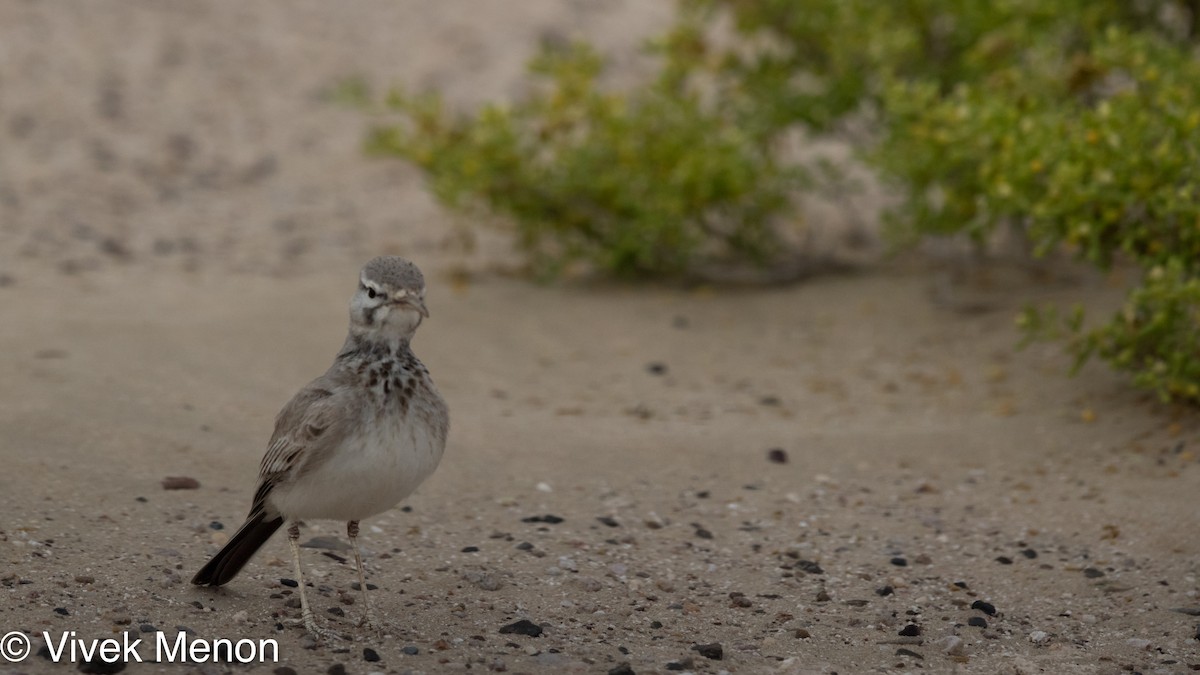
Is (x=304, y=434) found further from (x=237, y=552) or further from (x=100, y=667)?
(x=100, y=667)

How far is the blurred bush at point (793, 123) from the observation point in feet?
28.7

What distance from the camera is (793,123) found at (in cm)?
1132

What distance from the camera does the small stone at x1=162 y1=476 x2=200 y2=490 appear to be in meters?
6.71

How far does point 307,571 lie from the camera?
239 inches

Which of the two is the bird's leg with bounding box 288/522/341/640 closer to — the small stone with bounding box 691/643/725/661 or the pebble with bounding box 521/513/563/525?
the small stone with bounding box 691/643/725/661

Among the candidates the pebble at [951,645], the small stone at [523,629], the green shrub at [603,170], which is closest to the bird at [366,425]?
the small stone at [523,629]

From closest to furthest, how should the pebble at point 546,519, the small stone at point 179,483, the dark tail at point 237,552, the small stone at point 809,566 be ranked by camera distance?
the dark tail at point 237,552 → the small stone at point 809,566 → the small stone at point 179,483 → the pebble at point 546,519

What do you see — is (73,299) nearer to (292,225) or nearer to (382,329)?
(292,225)

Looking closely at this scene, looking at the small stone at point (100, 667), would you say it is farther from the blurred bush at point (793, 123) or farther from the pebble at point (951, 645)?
the blurred bush at point (793, 123)

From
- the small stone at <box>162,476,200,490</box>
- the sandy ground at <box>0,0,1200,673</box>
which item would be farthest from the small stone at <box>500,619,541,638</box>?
the small stone at <box>162,476,200,490</box>

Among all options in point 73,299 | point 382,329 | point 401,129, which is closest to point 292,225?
point 401,129

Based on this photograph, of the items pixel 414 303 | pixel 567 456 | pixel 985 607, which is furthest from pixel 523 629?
pixel 567 456

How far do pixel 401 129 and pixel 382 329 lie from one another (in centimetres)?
609

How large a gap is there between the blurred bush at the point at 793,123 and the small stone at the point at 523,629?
387 cm
